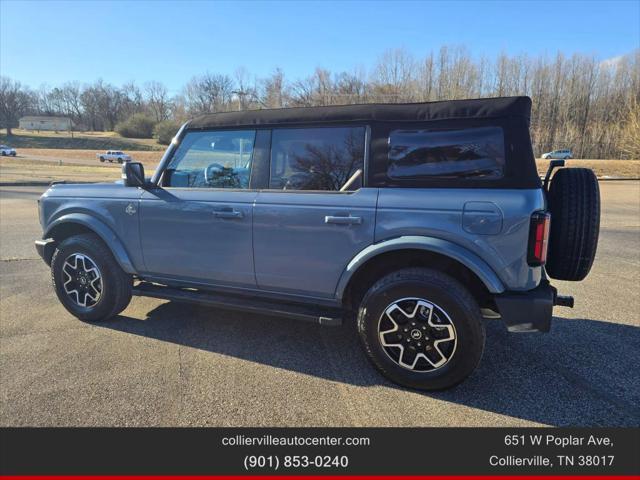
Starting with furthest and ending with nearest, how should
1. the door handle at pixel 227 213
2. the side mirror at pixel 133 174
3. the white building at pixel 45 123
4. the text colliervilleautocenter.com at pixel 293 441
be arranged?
the white building at pixel 45 123 → the side mirror at pixel 133 174 → the door handle at pixel 227 213 → the text colliervilleautocenter.com at pixel 293 441

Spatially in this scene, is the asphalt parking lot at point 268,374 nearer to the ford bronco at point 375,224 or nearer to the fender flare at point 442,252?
the ford bronco at point 375,224

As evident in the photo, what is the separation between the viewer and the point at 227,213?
126 inches

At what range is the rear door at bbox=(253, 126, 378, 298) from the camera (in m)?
2.88

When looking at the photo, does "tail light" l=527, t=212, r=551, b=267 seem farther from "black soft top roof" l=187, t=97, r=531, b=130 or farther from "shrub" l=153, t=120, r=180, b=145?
"shrub" l=153, t=120, r=180, b=145

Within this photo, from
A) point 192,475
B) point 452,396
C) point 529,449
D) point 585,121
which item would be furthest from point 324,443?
point 585,121

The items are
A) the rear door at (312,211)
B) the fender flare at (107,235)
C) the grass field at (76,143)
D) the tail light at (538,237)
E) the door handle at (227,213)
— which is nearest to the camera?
the tail light at (538,237)

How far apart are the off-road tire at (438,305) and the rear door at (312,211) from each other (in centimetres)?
34

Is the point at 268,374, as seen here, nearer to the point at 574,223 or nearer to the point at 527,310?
the point at 527,310

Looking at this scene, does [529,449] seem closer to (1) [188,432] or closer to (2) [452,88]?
(1) [188,432]

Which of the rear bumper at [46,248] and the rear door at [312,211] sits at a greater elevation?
the rear door at [312,211]

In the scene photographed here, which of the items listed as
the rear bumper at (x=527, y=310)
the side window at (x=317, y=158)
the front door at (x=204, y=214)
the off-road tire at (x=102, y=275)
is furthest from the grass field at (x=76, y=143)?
the rear bumper at (x=527, y=310)

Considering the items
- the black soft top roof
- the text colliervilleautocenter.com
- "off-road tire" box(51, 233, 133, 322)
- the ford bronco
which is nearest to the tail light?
the ford bronco

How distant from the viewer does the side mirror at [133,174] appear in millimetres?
3531

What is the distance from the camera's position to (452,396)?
2752 millimetres
